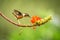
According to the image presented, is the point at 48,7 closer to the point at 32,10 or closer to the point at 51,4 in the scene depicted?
the point at 51,4

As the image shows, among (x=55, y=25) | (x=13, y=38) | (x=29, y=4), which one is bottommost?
(x=13, y=38)

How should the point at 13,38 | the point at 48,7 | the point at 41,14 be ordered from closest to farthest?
the point at 13,38
the point at 41,14
the point at 48,7

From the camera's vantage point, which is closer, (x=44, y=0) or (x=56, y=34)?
(x=56, y=34)

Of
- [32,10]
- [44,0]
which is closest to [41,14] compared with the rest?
[32,10]

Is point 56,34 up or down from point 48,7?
down

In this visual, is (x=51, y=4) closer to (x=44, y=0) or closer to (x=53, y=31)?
(x=44, y=0)

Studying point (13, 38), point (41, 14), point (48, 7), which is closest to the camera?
point (13, 38)
